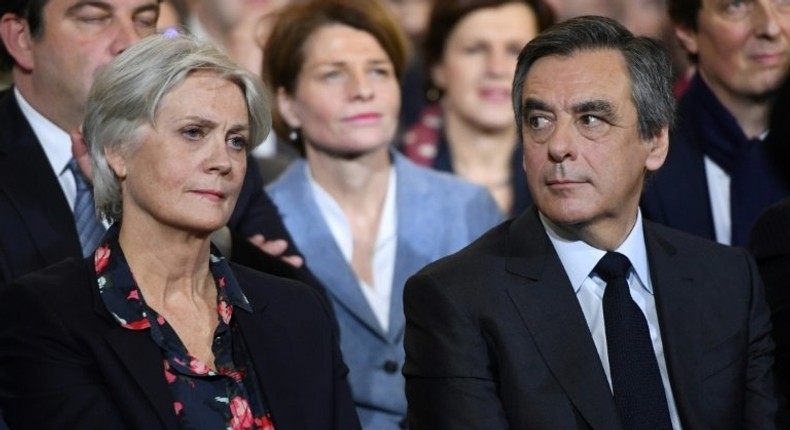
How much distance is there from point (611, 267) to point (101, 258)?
1.06 m

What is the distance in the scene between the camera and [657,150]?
329cm

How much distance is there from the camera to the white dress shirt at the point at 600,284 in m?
3.14

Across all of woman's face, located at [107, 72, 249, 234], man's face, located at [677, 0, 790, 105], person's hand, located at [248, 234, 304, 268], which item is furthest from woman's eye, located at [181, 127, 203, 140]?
man's face, located at [677, 0, 790, 105]

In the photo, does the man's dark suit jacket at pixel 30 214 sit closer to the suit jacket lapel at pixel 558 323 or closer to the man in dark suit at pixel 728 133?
the suit jacket lapel at pixel 558 323

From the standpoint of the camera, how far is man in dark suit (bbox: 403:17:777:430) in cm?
303

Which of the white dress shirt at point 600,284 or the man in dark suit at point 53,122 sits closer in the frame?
the white dress shirt at point 600,284

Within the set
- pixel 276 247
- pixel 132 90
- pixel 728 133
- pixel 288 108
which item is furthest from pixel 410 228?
pixel 132 90

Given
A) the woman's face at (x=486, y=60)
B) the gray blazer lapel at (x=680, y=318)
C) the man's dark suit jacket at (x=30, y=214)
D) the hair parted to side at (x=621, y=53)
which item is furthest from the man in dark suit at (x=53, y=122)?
the woman's face at (x=486, y=60)

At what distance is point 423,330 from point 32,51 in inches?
53.9

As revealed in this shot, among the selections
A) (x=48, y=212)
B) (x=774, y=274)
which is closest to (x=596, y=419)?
(x=774, y=274)

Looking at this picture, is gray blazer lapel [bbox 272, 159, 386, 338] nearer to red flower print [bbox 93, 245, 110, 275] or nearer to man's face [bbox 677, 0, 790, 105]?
man's face [bbox 677, 0, 790, 105]

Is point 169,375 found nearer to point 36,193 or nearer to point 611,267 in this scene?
point 36,193

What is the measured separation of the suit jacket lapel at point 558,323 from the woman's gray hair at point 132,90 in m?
0.70

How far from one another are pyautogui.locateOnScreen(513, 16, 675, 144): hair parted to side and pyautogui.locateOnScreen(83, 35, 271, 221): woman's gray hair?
62 centimetres
